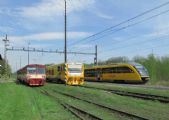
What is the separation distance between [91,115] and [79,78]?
34.9m

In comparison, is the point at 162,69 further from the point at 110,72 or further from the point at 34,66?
the point at 34,66

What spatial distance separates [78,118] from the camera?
15234 mm

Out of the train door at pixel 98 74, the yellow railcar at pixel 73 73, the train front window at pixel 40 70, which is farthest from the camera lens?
the train door at pixel 98 74

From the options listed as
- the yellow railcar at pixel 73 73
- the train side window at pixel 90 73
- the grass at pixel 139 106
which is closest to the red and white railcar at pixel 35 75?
the yellow railcar at pixel 73 73

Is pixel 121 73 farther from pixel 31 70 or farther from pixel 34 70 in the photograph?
pixel 31 70

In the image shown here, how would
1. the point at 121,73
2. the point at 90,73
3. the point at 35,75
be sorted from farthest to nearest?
the point at 90,73
the point at 121,73
the point at 35,75

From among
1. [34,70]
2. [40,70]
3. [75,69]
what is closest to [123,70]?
[75,69]

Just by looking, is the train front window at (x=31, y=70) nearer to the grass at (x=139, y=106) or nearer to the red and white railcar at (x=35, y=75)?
the red and white railcar at (x=35, y=75)

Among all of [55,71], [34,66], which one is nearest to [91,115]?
[34,66]

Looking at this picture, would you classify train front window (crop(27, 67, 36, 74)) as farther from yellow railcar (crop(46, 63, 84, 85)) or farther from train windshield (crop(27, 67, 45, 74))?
yellow railcar (crop(46, 63, 84, 85))

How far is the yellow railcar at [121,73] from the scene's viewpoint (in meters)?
55.1

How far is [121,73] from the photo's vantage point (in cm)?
5841

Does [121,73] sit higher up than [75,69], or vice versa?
[75,69]

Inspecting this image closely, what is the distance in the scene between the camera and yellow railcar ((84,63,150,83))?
55100mm
